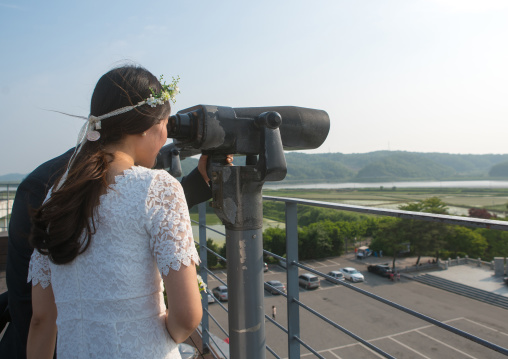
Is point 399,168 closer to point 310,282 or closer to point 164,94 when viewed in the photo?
point 310,282

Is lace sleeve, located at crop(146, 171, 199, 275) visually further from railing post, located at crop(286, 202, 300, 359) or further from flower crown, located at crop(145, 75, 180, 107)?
railing post, located at crop(286, 202, 300, 359)

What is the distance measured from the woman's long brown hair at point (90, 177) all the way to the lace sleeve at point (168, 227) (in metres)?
0.13

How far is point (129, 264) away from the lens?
84cm

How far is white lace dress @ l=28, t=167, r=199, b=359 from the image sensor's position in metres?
0.83

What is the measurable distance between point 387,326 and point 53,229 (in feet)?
97.6

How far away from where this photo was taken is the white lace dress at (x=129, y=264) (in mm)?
831

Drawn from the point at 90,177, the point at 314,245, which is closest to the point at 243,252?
the point at 90,177

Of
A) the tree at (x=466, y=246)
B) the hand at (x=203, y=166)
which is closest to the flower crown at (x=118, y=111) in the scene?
the hand at (x=203, y=166)

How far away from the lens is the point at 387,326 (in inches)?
1045

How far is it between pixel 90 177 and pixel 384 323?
30.4 meters

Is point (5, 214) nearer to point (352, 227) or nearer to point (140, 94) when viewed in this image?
point (140, 94)

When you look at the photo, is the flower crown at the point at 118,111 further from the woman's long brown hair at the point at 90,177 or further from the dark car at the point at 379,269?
the dark car at the point at 379,269

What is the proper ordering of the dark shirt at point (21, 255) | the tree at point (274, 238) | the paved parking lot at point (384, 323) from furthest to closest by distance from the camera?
1. the tree at point (274, 238)
2. the paved parking lot at point (384, 323)
3. the dark shirt at point (21, 255)

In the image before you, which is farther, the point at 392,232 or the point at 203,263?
the point at 392,232
